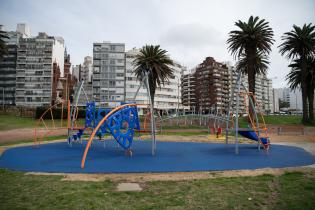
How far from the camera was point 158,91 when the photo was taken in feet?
325

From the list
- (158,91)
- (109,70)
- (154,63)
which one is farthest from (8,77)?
(154,63)

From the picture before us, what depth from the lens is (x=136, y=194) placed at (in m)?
6.84

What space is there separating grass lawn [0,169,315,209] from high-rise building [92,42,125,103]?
275 feet

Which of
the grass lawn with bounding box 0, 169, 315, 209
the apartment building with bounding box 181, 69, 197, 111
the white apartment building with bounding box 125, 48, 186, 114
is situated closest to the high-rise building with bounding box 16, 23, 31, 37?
the white apartment building with bounding box 125, 48, 186, 114

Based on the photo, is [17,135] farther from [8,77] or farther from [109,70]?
[8,77]

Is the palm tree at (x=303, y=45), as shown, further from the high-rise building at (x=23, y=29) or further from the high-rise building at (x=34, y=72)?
the high-rise building at (x=23, y=29)

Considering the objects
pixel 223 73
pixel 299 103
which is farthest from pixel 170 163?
pixel 299 103

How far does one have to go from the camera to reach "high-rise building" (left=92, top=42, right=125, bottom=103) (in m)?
91.4

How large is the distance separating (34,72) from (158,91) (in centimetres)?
4798

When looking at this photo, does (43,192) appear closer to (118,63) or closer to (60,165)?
(60,165)

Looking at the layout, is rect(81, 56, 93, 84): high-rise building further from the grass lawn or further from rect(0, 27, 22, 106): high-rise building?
the grass lawn

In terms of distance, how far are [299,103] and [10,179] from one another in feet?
740

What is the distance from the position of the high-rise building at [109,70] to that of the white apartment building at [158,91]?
2.27m

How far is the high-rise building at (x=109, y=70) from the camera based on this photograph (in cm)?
9144
